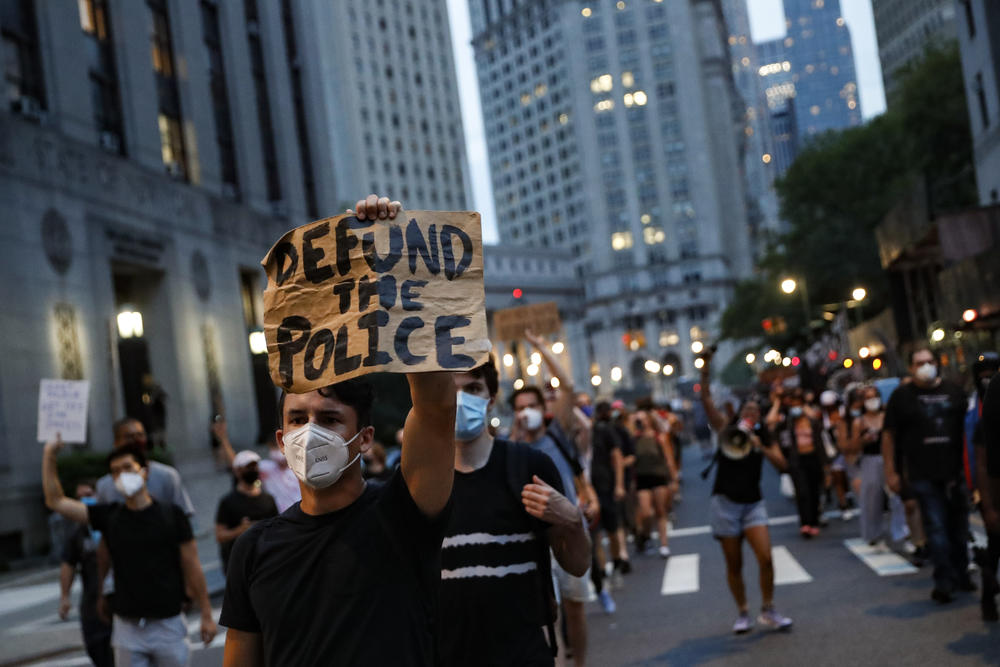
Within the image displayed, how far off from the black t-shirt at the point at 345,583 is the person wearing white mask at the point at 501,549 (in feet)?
5.68

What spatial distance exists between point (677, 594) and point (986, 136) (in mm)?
29342

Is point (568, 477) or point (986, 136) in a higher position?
point (986, 136)

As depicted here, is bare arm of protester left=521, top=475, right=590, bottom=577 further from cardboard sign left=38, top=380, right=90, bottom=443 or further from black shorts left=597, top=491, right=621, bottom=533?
black shorts left=597, top=491, right=621, bottom=533

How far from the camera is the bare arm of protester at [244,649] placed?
333cm

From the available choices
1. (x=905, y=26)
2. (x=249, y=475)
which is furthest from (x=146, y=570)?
(x=905, y=26)

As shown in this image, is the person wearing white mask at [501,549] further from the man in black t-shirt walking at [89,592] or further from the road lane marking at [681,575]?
the road lane marking at [681,575]

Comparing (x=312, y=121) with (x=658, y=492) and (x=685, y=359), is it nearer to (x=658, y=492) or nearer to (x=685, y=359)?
(x=658, y=492)

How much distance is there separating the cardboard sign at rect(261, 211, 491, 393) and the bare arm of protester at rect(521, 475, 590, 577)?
7.01 feet

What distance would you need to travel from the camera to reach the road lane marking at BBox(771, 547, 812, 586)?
12461mm

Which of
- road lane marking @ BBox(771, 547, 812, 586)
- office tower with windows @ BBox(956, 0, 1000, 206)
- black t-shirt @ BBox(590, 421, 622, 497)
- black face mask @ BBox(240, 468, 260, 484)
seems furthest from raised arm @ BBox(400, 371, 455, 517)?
office tower with windows @ BBox(956, 0, 1000, 206)

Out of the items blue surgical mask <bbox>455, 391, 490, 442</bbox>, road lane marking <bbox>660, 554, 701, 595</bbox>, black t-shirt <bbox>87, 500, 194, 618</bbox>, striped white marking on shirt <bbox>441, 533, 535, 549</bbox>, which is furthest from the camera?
road lane marking <bbox>660, 554, 701, 595</bbox>

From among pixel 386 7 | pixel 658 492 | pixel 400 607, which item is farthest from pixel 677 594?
pixel 386 7

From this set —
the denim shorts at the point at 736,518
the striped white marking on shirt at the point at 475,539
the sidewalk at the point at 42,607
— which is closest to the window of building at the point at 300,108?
the sidewalk at the point at 42,607

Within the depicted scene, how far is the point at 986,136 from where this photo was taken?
37125mm
